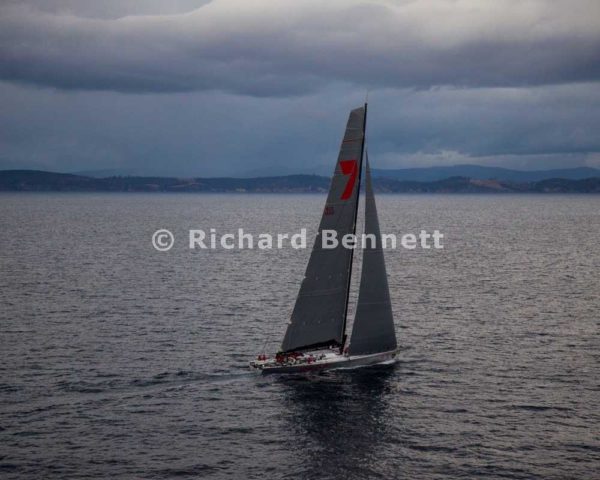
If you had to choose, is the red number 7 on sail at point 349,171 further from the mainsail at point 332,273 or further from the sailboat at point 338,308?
the sailboat at point 338,308

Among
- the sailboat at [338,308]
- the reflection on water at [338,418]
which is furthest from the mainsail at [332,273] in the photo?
the reflection on water at [338,418]

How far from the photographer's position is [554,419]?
4656 cm

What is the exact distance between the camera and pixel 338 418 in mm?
46719

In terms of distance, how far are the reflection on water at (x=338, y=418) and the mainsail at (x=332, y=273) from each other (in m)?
3.13

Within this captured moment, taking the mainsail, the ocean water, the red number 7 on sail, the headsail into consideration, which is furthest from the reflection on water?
the red number 7 on sail

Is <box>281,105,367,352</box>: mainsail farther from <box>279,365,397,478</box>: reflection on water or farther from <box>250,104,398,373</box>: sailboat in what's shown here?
<box>279,365,397,478</box>: reflection on water

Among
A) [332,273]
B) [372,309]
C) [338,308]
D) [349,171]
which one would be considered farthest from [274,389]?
[349,171]

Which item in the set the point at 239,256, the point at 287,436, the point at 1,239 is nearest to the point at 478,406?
the point at 287,436

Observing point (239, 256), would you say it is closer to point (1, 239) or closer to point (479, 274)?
point (479, 274)

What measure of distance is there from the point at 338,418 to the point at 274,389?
22.2ft

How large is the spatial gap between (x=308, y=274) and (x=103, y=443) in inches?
783

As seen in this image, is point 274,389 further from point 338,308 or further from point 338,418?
point 338,308

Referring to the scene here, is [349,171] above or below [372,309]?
above

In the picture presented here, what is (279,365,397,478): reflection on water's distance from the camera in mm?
40719
